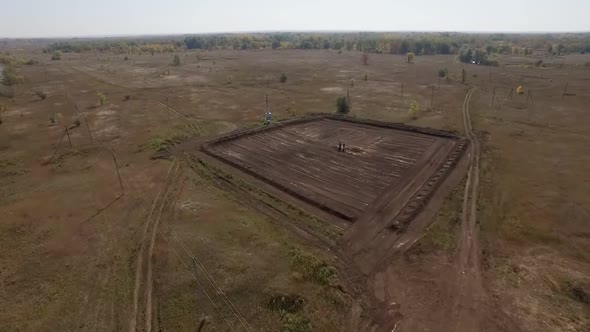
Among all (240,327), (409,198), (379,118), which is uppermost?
(379,118)

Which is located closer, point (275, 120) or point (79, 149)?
point (79, 149)

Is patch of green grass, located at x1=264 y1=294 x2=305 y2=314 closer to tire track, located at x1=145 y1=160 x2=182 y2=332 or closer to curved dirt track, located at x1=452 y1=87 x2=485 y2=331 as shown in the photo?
tire track, located at x1=145 y1=160 x2=182 y2=332

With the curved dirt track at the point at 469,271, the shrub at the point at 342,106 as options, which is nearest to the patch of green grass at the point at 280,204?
the curved dirt track at the point at 469,271

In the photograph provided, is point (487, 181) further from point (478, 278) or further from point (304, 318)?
point (304, 318)

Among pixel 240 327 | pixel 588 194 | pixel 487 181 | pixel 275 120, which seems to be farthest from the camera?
pixel 275 120

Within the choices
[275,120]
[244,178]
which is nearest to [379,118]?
[275,120]

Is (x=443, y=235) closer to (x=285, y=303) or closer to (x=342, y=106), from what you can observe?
(x=285, y=303)

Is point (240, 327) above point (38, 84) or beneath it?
beneath
